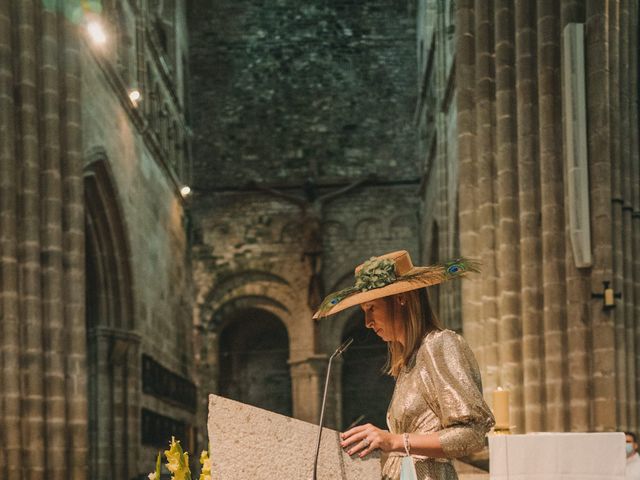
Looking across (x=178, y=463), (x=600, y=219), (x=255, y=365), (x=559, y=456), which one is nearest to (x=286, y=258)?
(x=255, y=365)

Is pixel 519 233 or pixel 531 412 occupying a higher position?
pixel 519 233

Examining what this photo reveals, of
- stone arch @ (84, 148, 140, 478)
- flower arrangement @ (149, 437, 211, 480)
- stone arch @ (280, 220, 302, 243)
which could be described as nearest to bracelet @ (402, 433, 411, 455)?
flower arrangement @ (149, 437, 211, 480)

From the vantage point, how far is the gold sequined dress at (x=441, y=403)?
2.51m

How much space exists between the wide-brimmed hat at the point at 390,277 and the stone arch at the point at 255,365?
19.7 metres

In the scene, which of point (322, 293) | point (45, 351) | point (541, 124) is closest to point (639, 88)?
point (541, 124)

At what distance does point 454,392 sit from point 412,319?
0.25m

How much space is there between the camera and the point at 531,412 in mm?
8602

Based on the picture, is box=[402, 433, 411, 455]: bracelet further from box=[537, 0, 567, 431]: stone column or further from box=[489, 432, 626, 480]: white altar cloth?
box=[537, 0, 567, 431]: stone column

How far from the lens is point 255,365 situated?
2306cm

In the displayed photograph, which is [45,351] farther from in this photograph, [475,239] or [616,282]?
[616,282]

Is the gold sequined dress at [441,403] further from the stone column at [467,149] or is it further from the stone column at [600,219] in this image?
the stone column at [467,149]

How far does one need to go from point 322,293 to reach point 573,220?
1318 cm

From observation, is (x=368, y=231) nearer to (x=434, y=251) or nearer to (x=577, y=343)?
(x=434, y=251)

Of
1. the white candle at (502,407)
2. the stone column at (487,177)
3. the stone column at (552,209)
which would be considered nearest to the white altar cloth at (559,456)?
the white candle at (502,407)
